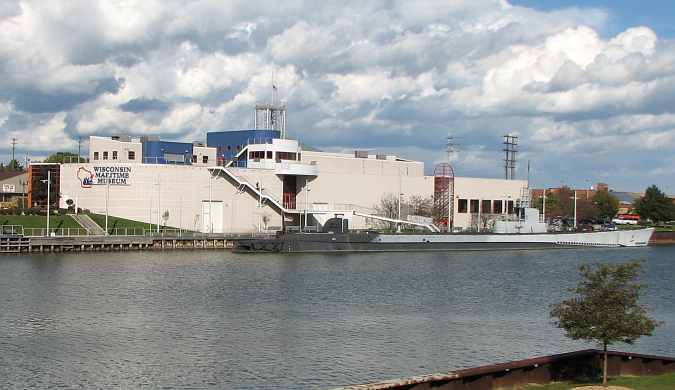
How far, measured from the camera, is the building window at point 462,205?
412 feet

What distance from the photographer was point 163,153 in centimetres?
10444

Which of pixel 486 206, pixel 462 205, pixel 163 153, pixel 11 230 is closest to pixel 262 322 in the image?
pixel 11 230

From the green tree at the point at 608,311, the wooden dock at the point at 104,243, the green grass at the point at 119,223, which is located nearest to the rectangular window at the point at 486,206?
the wooden dock at the point at 104,243

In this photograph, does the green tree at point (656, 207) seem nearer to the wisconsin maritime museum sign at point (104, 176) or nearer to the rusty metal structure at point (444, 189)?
the rusty metal structure at point (444, 189)

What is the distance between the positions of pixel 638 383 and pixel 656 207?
15131 cm

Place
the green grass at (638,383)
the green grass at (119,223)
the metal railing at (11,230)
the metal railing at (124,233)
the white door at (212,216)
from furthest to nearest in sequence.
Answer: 1. the white door at (212,216)
2. the green grass at (119,223)
3. the metal railing at (124,233)
4. the metal railing at (11,230)
5. the green grass at (638,383)

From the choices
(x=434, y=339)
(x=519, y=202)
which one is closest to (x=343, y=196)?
(x=519, y=202)

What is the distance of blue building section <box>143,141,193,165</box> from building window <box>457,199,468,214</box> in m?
40.7

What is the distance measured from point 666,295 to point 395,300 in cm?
1836

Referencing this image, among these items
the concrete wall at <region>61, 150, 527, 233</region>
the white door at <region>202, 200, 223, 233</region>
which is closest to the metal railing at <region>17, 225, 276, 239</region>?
the white door at <region>202, 200, 223, 233</region>

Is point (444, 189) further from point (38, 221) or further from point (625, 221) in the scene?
point (625, 221)

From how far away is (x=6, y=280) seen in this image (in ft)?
180

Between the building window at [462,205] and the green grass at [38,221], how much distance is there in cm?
5725

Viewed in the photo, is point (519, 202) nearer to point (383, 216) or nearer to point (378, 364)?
point (383, 216)
